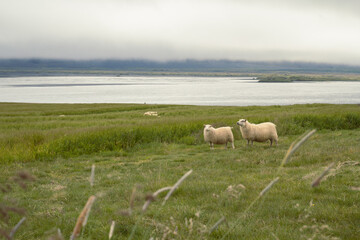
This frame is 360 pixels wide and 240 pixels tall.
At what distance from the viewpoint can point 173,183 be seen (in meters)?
10.3

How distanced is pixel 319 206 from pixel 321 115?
21.9m

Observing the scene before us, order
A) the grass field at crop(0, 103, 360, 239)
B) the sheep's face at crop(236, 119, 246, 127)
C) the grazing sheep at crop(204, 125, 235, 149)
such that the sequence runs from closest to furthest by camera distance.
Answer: the grass field at crop(0, 103, 360, 239) < the sheep's face at crop(236, 119, 246, 127) < the grazing sheep at crop(204, 125, 235, 149)

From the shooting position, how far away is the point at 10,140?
19000 mm

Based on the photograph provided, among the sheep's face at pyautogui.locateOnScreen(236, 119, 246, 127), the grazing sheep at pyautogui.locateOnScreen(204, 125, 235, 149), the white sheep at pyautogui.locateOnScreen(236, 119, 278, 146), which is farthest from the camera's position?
the grazing sheep at pyautogui.locateOnScreen(204, 125, 235, 149)

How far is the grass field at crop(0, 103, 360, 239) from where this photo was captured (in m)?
6.30

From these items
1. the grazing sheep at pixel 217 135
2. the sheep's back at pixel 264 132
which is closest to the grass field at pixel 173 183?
the sheep's back at pixel 264 132

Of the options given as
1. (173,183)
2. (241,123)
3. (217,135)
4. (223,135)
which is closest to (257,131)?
(241,123)

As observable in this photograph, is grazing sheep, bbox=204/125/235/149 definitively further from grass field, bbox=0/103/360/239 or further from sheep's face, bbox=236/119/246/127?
sheep's face, bbox=236/119/246/127

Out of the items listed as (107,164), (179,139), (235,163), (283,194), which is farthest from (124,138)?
(283,194)

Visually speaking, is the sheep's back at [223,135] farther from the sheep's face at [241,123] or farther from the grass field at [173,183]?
the sheep's face at [241,123]

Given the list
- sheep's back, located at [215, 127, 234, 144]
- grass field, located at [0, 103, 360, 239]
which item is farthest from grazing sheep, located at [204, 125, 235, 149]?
grass field, located at [0, 103, 360, 239]

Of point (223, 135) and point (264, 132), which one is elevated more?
point (264, 132)

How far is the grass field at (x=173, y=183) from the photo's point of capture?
6.30 meters

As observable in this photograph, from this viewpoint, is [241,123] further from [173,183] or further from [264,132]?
[173,183]
